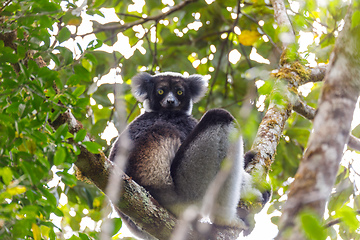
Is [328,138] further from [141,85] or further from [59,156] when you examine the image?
[141,85]

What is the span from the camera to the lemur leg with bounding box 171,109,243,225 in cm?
381

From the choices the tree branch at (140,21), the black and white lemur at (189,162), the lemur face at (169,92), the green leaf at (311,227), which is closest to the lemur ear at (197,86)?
the lemur face at (169,92)

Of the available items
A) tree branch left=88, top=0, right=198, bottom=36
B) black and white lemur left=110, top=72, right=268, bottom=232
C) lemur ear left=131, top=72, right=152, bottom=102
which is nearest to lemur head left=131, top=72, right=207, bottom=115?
lemur ear left=131, top=72, right=152, bottom=102

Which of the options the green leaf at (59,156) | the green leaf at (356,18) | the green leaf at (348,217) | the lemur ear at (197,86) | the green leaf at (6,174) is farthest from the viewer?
the lemur ear at (197,86)

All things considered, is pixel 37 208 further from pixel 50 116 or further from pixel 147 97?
pixel 147 97

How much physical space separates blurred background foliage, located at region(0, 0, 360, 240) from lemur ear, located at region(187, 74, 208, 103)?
23 centimetres

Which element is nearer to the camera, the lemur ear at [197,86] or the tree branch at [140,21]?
the tree branch at [140,21]

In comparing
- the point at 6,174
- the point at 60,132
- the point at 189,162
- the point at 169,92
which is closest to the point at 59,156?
the point at 60,132

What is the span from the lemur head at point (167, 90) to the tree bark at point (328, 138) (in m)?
3.95

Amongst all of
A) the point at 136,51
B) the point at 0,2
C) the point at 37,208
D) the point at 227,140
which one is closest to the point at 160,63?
the point at 136,51

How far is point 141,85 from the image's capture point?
6.09 metres

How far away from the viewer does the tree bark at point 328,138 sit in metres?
1.25

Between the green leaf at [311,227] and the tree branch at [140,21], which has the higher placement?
the tree branch at [140,21]

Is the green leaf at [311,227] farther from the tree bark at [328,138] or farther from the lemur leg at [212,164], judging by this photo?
the lemur leg at [212,164]
